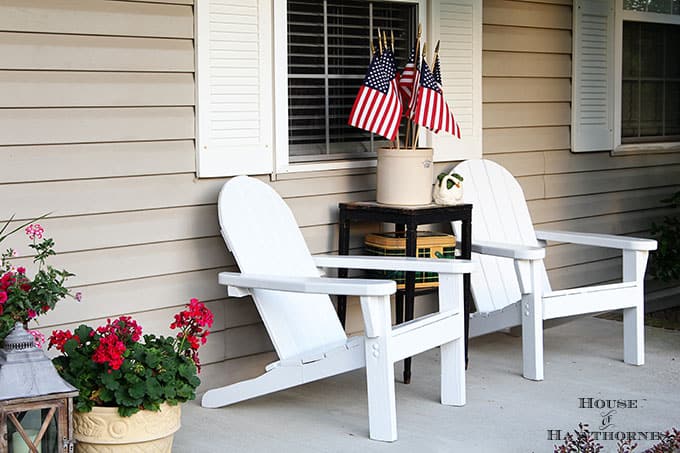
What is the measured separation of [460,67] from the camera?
5328mm

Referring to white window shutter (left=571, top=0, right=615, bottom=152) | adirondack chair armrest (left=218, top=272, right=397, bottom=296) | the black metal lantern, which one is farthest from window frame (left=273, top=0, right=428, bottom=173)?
white window shutter (left=571, top=0, right=615, bottom=152)

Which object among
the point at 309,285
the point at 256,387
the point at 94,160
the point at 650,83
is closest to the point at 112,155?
the point at 94,160

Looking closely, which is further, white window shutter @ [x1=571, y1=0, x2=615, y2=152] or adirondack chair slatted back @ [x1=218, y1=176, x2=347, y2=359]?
white window shutter @ [x1=571, y1=0, x2=615, y2=152]

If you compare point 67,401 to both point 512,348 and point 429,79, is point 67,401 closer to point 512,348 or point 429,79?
point 429,79

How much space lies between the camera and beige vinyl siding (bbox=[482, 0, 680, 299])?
18.3 feet

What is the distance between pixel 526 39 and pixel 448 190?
1.36 metres

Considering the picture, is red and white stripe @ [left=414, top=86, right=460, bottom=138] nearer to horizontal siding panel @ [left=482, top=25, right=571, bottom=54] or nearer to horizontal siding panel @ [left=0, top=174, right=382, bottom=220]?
horizontal siding panel @ [left=0, top=174, right=382, bottom=220]

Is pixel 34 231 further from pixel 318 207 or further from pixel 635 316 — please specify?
pixel 635 316

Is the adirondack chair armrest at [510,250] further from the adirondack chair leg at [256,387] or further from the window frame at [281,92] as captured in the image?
the adirondack chair leg at [256,387]

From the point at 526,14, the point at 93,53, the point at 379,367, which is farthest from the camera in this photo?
the point at 526,14

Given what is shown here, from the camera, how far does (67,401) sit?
10.2ft

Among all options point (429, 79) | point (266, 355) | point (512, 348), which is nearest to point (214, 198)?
point (266, 355)

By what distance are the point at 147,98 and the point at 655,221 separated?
12.3 feet

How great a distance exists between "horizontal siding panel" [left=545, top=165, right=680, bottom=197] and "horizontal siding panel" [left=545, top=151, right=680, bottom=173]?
31 millimetres
